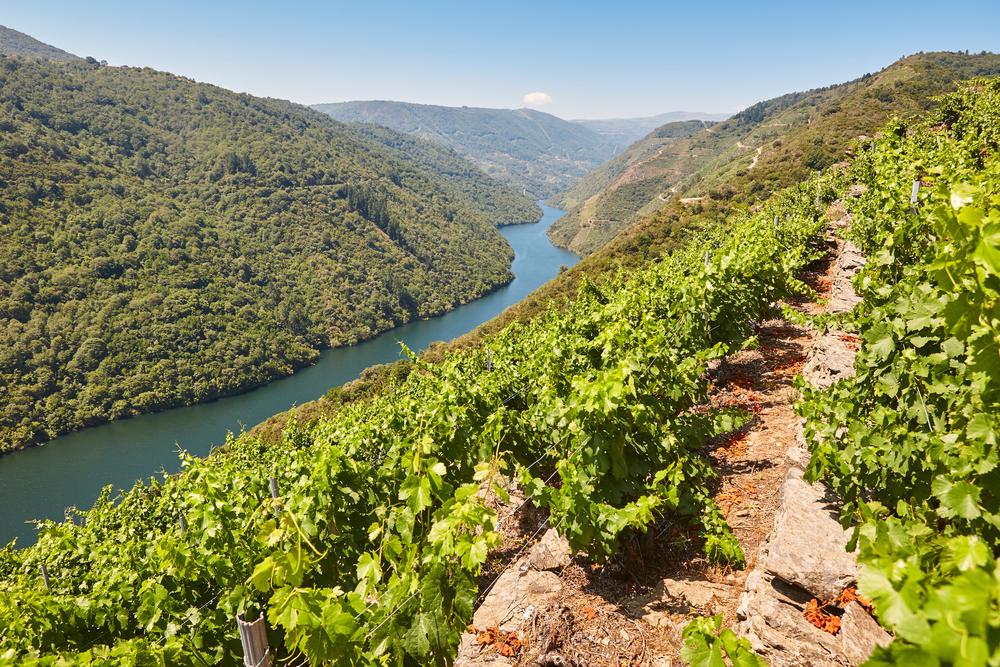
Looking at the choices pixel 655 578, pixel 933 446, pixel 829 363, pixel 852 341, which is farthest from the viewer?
pixel 852 341

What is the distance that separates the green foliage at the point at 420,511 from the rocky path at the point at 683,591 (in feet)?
0.87

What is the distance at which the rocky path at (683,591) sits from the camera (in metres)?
2.63

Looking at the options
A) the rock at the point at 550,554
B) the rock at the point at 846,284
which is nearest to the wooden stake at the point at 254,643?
the rock at the point at 550,554

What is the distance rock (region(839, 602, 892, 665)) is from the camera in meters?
2.35

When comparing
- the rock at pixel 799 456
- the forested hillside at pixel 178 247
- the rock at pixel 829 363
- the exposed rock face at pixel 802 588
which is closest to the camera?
the exposed rock face at pixel 802 588

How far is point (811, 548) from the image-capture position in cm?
291

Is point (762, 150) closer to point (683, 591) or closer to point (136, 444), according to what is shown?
point (683, 591)

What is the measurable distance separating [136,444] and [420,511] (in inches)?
2729

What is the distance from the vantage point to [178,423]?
62.5 m

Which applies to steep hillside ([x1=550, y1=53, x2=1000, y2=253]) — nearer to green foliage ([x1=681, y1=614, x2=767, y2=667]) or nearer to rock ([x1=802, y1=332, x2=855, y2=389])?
rock ([x1=802, y1=332, x2=855, y2=389])

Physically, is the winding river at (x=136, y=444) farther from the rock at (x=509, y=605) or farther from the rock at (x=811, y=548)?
the rock at (x=811, y=548)

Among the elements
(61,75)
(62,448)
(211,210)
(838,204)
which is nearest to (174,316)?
(62,448)

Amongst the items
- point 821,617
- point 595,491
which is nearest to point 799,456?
point 821,617

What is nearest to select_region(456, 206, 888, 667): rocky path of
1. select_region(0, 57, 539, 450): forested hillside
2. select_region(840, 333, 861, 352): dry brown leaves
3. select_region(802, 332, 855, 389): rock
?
select_region(802, 332, 855, 389): rock
